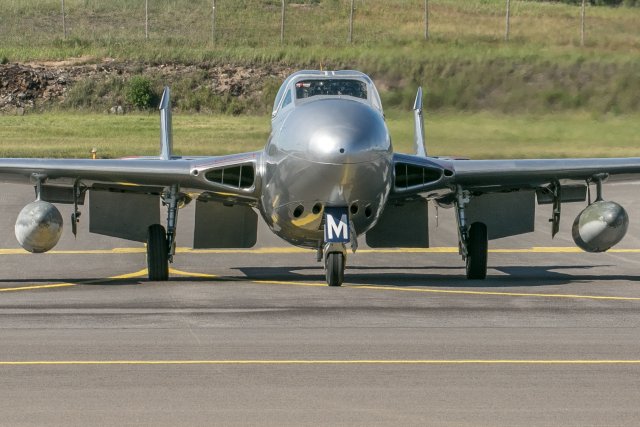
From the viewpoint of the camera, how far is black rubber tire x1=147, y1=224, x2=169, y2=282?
69.8 ft

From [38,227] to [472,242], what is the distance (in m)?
6.63

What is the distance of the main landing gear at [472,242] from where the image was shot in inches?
848

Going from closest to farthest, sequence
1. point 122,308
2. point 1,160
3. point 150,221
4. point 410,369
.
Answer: point 410,369 < point 122,308 < point 1,160 < point 150,221

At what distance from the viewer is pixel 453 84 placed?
4134cm

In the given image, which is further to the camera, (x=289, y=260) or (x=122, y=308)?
(x=289, y=260)

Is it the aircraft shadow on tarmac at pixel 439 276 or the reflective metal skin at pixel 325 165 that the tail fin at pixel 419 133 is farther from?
the reflective metal skin at pixel 325 165

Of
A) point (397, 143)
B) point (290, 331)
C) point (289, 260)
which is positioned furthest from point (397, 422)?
point (397, 143)

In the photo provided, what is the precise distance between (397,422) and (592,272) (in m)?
13.1

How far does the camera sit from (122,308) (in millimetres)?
17656

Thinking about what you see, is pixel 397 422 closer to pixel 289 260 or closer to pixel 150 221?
pixel 150 221

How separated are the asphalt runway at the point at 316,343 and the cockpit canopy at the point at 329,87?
110 inches

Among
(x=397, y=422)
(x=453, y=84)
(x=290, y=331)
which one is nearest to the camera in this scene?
Result: (x=397, y=422)

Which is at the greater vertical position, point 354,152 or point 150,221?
point 354,152

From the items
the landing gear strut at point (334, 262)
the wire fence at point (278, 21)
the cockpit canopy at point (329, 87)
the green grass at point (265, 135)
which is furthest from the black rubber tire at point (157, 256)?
the wire fence at point (278, 21)
